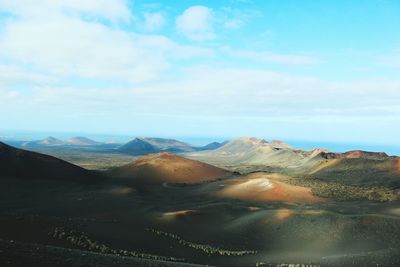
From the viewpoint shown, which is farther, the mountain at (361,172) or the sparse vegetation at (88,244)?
the mountain at (361,172)

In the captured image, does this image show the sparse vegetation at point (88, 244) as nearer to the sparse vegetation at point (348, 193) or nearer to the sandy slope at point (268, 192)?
the sandy slope at point (268, 192)

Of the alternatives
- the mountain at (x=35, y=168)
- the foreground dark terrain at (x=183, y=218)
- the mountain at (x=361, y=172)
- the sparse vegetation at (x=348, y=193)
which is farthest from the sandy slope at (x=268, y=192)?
the mountain at (x=35, y=168)

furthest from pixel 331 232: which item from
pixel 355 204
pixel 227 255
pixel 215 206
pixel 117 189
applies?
pixel 117 189

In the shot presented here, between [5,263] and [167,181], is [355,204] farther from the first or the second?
[5,263]

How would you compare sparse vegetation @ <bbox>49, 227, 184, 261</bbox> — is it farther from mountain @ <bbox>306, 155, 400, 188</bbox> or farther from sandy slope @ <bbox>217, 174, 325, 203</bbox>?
mountain @ <bbox>306, 155, 400, 188</bbox>

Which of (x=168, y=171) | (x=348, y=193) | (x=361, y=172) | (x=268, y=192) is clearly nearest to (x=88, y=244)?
(x=268, y=192)

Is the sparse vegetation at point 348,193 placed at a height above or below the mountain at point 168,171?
below
